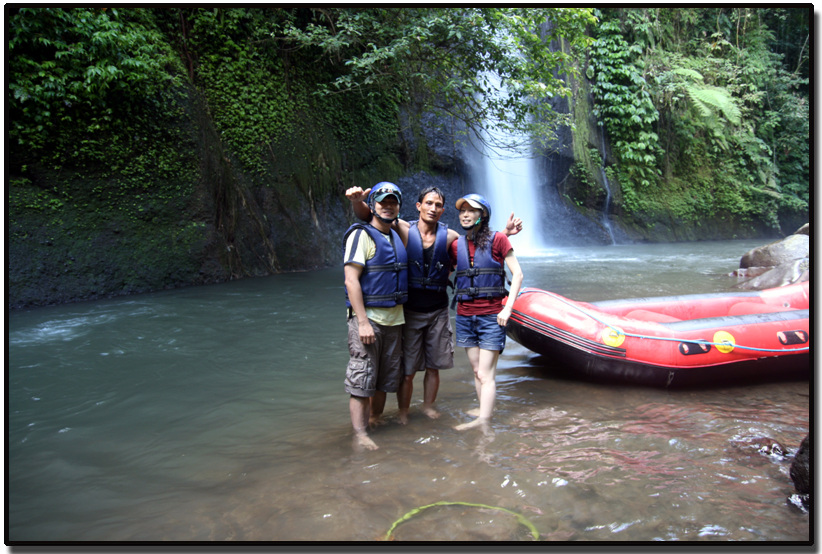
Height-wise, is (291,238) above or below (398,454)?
above

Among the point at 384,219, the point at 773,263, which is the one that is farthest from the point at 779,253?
the point at 384,219

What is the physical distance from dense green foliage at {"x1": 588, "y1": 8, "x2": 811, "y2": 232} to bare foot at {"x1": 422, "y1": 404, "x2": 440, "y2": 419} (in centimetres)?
1743

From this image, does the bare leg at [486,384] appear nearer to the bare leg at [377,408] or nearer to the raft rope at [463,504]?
the bare leg at [377,408]

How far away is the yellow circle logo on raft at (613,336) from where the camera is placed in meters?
4.43

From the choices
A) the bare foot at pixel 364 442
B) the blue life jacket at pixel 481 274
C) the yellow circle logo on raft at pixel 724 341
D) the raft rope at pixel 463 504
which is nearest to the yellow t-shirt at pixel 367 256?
the blue life jacket at pixel 481 274

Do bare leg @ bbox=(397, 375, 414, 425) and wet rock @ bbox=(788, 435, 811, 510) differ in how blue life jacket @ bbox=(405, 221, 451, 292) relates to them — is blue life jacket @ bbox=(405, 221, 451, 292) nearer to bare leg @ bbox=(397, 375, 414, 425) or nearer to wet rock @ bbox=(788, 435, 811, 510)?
bare leg @ bbox=(397, 375, 414, 425)

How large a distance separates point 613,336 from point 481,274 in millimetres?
1378

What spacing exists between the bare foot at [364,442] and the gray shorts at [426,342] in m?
0.55

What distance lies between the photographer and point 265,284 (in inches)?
388

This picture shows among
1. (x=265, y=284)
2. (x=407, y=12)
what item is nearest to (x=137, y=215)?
(x=265, y=284)

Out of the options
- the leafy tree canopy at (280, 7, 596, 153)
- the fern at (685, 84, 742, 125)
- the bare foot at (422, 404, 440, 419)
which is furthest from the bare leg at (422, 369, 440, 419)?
the fern at (685, 84, 742, 125)

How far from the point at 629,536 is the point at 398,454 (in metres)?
1.34

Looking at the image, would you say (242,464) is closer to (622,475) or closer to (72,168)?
(622,475)

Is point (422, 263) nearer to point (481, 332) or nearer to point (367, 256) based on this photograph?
point (367, 256)
